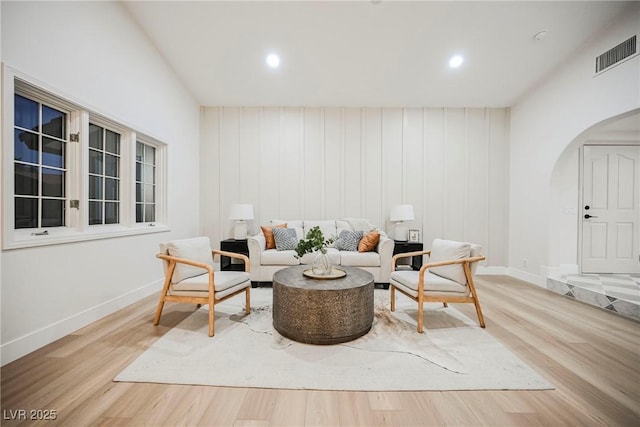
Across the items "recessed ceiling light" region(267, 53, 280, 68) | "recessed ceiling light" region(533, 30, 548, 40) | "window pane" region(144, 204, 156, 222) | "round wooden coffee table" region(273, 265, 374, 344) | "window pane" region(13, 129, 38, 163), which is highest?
"recessed ceiling light" region(533, 30, 548, 40)

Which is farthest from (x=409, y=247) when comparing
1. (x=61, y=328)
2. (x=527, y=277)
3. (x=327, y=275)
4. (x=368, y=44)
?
(x=61, y=328)

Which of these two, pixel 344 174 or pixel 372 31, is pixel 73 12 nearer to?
pixel 372 31

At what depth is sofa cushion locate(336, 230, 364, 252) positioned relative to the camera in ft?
12.9

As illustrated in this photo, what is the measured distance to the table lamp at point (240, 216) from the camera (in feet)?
13.9

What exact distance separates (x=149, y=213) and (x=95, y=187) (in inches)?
37.6

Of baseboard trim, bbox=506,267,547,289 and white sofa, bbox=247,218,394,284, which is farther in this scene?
baseboard trim, bbox=506,267,547,289

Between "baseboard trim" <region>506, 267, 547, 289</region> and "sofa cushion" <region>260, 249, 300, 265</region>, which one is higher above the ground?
"sofa cushion" <region>260, 249, 300, 265</region>

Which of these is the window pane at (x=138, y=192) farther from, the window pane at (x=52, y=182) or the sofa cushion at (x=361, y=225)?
the sofa cushion at (x=361, y=225)

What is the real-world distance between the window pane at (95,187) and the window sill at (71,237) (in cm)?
36

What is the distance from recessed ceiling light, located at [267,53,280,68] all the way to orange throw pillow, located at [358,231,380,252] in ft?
9.01

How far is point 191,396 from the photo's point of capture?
1.50 metres

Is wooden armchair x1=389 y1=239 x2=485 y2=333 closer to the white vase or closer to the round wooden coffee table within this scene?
the round wooden coffee table

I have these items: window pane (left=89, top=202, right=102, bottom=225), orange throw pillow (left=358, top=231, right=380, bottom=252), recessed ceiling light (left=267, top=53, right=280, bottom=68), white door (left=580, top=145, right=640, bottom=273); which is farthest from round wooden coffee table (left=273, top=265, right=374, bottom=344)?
white door (left=580, top=145, right=640, bottom=273)

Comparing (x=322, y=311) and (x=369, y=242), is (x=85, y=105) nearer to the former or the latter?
(x=322, y=311)
